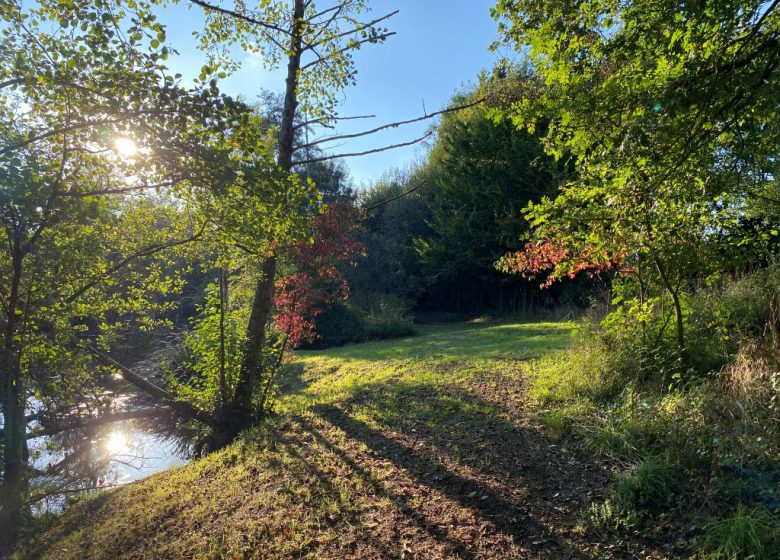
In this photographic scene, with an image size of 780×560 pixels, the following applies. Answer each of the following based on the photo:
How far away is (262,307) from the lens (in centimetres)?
706

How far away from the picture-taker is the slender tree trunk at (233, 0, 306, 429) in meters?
6.84

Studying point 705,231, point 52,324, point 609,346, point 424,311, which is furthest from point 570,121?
point 424,311

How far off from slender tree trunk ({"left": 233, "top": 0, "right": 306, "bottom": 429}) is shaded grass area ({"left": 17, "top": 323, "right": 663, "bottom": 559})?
0.57 metres

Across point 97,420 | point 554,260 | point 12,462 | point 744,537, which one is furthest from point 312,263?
point 744,537

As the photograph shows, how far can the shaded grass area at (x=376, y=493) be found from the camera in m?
3.29

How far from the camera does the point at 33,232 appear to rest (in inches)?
168

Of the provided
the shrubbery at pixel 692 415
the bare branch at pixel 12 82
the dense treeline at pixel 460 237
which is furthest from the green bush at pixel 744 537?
the dense treeline at pixel 460 237

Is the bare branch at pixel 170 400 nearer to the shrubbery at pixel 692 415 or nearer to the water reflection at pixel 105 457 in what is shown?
the water reflection at pixel 105 457

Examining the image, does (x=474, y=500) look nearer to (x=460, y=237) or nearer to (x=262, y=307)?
(x=262, y=307)

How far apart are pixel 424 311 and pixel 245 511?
2282 centimetres

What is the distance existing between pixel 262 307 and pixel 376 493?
3829mm

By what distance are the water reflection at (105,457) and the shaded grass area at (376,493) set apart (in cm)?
178

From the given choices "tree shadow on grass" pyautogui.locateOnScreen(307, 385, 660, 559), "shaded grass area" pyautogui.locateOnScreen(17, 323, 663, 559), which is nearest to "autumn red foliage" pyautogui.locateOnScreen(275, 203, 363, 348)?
"shaded grass area" pyautogui.locateOnScreen(17, 323, 663, 559)

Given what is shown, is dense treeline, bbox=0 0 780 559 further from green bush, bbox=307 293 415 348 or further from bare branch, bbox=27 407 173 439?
green bush, bbox=307 293 415 348
